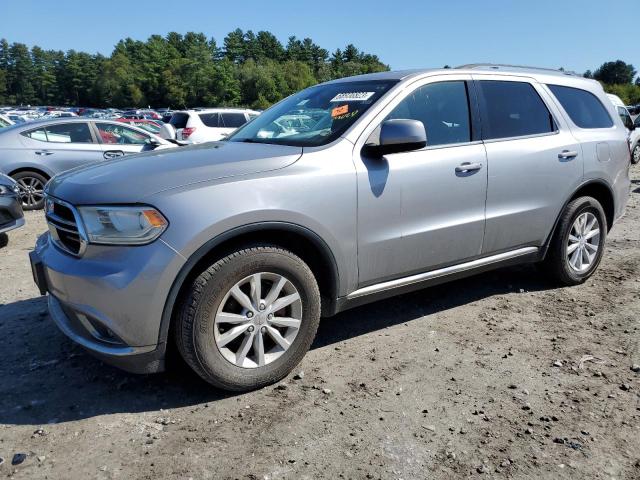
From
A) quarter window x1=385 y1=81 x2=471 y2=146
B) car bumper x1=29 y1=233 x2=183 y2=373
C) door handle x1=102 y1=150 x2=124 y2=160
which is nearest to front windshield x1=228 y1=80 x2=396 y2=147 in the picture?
quarter window x1=385 y1=81 x2=471 y2=146

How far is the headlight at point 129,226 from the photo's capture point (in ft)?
8.44

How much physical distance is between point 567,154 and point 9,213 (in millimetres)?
5632

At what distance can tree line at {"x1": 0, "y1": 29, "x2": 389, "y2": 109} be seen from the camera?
9550cm

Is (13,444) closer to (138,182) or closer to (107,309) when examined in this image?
(107,309)

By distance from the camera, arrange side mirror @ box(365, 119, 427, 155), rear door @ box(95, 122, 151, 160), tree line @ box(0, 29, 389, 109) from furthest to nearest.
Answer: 1. tree line @ box(0, 29, 389, 109)
2. rear door @ box(95, 122, 151, 160)
3. side mirror @ box(365, 119, 427, 155)

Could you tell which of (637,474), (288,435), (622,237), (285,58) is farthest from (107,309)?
(285,58)

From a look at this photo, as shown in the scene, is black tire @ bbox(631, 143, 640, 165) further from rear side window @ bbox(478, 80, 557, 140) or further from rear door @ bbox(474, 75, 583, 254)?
rear side window @ bbox(478, 80, 557, 140)

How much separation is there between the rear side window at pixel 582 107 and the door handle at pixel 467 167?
4.40 ft

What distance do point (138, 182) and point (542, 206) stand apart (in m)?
3.00

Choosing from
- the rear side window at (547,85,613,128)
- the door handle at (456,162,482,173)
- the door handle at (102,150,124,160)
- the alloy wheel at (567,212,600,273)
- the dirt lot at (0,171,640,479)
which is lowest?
the dirt lot at (0,171,640,479)

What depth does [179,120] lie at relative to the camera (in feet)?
51.7

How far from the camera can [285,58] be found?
145125mm

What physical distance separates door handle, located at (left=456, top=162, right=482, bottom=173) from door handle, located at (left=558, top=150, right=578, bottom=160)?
37.5 inches

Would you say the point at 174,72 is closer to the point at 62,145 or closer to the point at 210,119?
the point at 210,119
